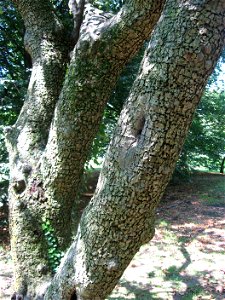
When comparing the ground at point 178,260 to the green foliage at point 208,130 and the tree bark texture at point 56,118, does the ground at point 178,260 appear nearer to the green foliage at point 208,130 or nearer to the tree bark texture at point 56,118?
the tree bark texture at point 56,118

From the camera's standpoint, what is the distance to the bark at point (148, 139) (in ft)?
5.64

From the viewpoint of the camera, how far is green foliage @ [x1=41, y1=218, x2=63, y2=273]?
3.15m

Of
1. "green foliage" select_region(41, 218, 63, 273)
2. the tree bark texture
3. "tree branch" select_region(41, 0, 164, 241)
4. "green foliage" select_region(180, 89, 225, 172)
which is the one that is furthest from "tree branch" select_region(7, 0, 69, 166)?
"green foliage" select_region(180, 89, 225, 172)

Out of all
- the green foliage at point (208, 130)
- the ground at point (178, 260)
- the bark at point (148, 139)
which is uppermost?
the green foliage at point (208, 130)

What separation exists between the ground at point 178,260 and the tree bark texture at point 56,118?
183 centimetres

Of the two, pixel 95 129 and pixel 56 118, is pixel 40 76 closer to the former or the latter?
pixel 56 118

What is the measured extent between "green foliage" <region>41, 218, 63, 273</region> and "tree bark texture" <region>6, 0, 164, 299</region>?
0.04ft

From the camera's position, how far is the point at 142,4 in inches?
→ 99.1

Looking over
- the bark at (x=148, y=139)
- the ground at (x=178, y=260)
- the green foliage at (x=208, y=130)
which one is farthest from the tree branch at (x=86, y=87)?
the green foliage at (x=208, y=130)

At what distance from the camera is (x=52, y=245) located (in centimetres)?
319

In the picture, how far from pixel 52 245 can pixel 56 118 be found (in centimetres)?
124

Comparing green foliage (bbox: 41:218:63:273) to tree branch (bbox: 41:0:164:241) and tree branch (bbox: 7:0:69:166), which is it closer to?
tree branch (bbox: 41:0:164:241)

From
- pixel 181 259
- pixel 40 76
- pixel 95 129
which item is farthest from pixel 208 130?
pixel 95 129

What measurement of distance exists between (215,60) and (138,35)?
1065 mm
